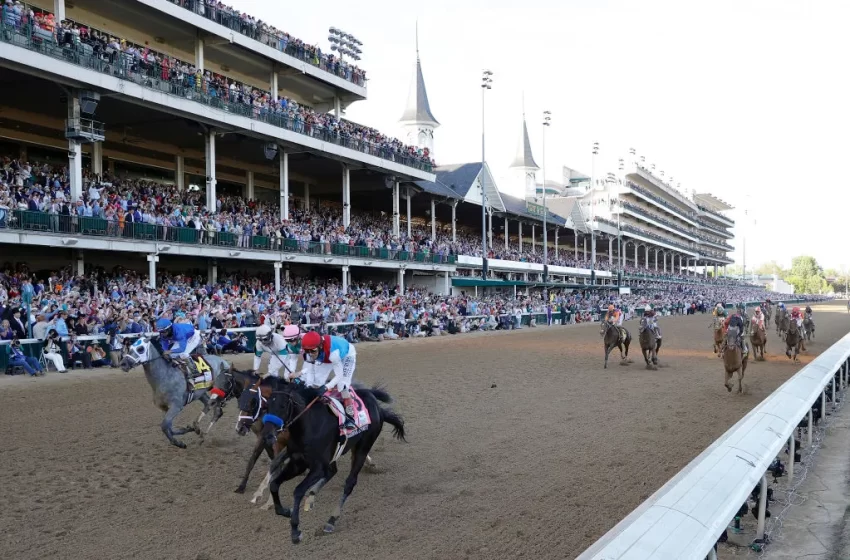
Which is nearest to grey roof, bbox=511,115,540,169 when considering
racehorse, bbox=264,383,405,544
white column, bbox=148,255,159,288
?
white column, bbox=148,255,159,288

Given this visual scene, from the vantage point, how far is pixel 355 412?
6.10 meters

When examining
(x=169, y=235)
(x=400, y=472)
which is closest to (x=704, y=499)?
(x=400, y=472)

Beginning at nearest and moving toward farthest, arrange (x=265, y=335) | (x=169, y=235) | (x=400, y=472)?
(x=400, y=472) < (x=265, y=335) < (x=169, y=235)

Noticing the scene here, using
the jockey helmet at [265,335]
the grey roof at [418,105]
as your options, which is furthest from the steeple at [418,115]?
the jockey helmet at [265,335]

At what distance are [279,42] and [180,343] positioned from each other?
24.4 meters

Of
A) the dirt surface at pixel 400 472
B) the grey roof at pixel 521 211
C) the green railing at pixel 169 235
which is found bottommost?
the dirt surface at pixel 400 472

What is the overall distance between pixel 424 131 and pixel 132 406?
50616 mm

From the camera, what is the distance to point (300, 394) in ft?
18.8

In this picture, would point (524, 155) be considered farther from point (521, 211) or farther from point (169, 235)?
point (169, 235)

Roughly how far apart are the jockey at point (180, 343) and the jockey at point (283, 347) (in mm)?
830

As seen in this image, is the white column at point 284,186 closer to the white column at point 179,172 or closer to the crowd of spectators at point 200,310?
the crowd of spectators at point 200,310

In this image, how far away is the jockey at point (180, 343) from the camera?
8.20m

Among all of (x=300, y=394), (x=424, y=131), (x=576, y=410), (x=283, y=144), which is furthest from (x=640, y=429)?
(x=424, y=131)

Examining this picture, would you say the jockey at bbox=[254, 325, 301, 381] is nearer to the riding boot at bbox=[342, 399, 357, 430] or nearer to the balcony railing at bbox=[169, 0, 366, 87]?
the riding boot at bbox=[342, 399, 357, 430]
